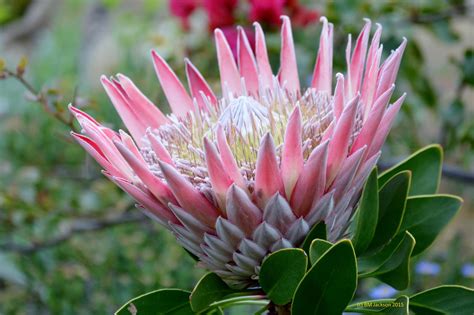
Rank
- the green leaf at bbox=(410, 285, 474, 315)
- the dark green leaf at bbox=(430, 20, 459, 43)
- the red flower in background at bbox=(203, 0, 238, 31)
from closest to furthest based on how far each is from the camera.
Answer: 1. the green leaf at bbox=(410, 285, 474, 315)
2. the dark green leaf at bbox=(430, 20, 459, 43)
3. the red flower in background at bbox=(203, 0, 238, 31)

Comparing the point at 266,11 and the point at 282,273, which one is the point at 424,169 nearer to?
the point at 282,273

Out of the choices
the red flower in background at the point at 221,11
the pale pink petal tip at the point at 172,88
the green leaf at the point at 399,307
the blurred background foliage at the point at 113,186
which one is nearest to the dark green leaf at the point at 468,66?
the blurred background foliage at the point at 113,186

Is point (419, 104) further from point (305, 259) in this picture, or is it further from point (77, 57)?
point (77, 57)

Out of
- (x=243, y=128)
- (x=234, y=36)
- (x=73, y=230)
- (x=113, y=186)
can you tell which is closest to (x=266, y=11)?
(x=234, y=36)

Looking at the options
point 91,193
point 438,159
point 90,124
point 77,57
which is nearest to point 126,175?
point 90,124

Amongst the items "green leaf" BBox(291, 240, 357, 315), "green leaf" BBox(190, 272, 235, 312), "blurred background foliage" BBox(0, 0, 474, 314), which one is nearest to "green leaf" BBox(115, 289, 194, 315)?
"green leaf" BBox(190, 272, 235, 312)

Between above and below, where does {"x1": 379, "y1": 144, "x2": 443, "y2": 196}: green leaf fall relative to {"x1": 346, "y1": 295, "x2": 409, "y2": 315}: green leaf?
above

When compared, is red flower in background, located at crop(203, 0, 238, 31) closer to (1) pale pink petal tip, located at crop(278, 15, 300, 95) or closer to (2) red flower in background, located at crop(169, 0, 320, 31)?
(2) red flower in background, located at crop(169, 0, 320, 31)
